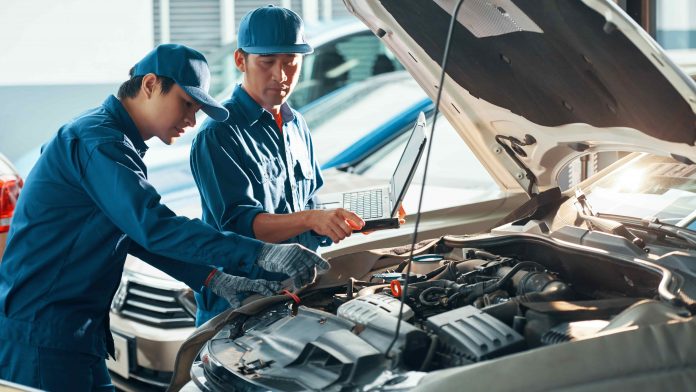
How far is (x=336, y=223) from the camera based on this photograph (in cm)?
294

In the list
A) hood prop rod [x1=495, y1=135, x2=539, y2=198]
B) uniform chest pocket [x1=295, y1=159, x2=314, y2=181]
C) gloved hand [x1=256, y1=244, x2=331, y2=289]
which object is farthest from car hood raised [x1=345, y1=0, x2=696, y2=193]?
gloved hand [x1=256, y1=244, x2=331, y2=289]

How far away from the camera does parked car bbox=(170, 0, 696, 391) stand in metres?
2.16

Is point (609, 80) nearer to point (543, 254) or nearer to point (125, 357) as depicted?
point (543, 254)

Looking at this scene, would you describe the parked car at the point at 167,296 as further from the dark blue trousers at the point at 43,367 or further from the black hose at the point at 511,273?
the black hose at the point at 511,273

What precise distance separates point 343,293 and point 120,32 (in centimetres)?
920

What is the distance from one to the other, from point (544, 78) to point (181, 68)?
1.08m

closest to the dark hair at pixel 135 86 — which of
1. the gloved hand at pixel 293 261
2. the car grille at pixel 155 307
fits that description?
the gloved hand at pixel 293 261

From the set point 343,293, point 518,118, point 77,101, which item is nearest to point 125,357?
point 343,293

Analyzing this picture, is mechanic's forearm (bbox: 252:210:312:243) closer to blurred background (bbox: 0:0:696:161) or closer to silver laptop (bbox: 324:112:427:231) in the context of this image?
silver laptop (bbox: 324:112:427:231)

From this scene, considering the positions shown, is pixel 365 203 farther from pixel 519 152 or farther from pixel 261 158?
pixel 519 152

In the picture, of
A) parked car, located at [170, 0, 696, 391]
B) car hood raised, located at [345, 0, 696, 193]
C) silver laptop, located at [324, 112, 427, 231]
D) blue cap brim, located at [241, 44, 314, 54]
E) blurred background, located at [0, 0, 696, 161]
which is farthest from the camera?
blurred background, located at [0, 0, 696, 161]

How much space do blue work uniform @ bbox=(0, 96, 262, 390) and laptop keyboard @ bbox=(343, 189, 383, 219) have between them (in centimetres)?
53

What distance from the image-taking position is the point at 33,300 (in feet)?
8.90

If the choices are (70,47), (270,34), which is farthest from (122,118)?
(70,47)
